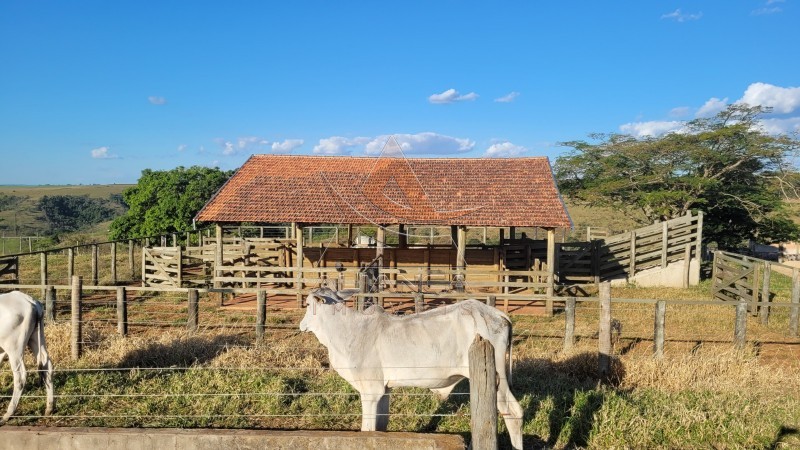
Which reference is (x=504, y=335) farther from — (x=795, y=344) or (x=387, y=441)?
(x=795, y=344)

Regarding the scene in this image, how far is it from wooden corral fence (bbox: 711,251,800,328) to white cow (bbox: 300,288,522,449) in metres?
8.79

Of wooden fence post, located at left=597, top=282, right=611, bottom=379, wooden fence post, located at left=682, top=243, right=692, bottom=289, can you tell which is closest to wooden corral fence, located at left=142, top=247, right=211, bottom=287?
wooden fence post, located at left=597, top=282, right=611, bottom=379

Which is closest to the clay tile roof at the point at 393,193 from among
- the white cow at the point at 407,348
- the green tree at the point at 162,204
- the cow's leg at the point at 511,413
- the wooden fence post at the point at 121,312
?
the wooden fence post at the point at 121,312

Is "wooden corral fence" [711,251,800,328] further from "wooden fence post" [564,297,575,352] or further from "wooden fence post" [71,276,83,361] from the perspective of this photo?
"wooden fence post" [71,276,83,361]

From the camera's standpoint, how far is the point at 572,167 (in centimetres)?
2620

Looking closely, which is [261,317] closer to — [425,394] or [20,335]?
[20,335]

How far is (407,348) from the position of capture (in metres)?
5.61

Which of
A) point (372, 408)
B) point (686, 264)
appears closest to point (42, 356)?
point (372, 408)

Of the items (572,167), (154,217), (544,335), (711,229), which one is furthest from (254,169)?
(711,229)

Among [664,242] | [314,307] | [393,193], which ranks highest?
[393,193]

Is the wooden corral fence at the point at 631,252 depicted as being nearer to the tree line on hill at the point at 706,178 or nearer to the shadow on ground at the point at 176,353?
the tree line on hill at the point at 706,178

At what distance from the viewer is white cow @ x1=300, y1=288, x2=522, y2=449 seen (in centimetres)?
550

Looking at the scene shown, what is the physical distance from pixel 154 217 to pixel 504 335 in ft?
89.7

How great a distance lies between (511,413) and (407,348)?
3.89 feet
